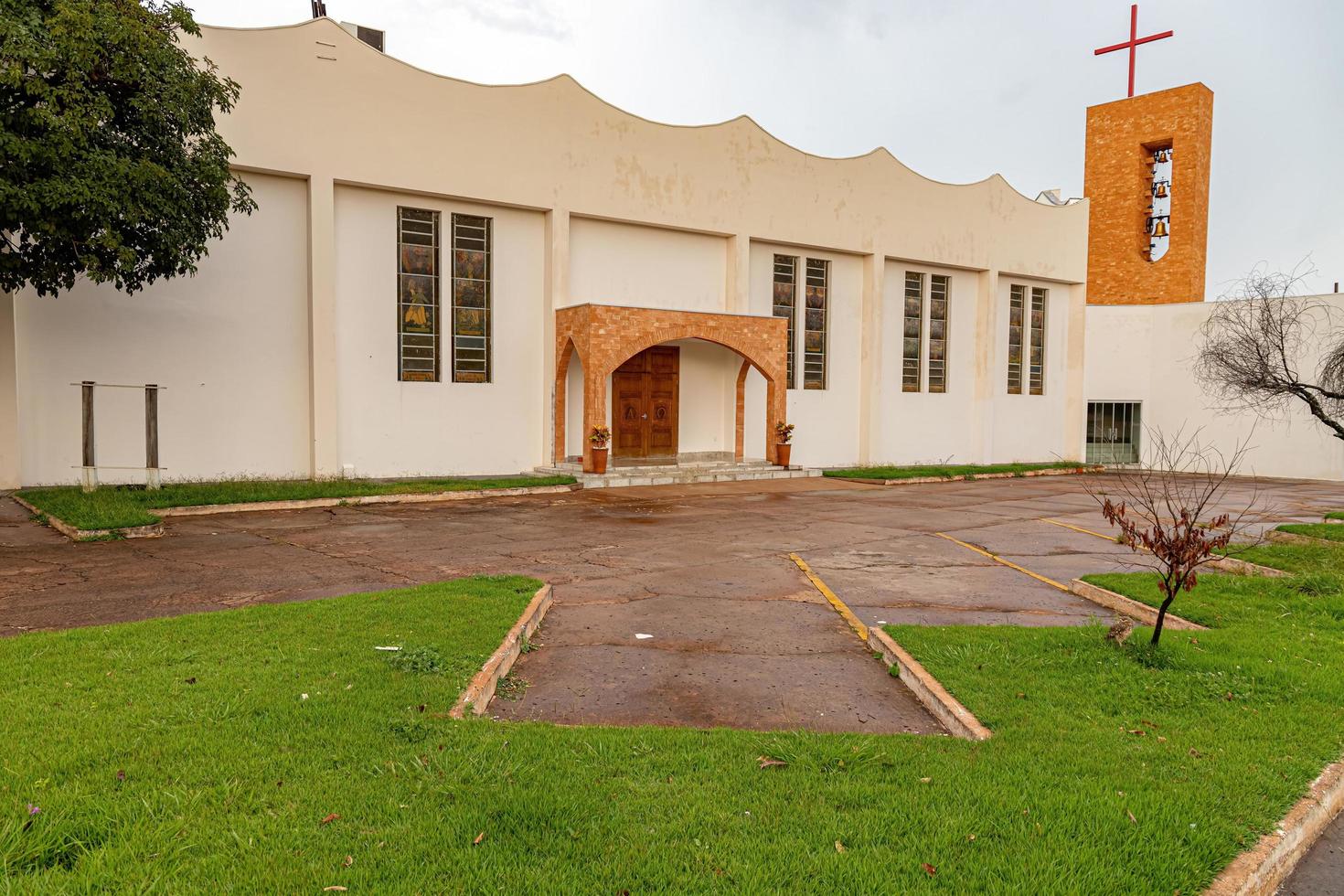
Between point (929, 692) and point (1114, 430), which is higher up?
point (1114, 430)

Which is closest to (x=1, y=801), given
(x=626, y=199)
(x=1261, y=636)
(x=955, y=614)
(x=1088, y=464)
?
(x=955, y=614)

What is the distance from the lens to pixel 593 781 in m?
3.56

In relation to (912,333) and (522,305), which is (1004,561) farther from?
(912,333)

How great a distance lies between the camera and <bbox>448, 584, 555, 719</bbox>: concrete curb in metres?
4.48

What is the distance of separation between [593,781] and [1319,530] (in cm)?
1199

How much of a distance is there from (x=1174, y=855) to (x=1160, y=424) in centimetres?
2945

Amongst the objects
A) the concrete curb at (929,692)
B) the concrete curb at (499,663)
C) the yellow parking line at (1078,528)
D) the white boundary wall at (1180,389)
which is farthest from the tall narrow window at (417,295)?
the white boundary wall at (1180,389)

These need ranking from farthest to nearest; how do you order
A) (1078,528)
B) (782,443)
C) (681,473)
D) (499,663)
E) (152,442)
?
(782,443)
(681,473)
(152,442)
(1078,528)
(499,663)

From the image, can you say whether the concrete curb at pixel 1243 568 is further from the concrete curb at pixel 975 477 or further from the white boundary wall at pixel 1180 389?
the white boundary wall at pixel 1180 389

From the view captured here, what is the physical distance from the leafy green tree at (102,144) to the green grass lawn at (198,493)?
302cm

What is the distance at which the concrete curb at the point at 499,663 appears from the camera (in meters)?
4.48

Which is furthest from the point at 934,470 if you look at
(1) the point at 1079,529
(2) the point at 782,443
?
(1) the point at 1079,529

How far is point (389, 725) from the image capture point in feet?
13.2

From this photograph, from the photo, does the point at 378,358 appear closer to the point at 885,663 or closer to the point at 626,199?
the point at 626,199
